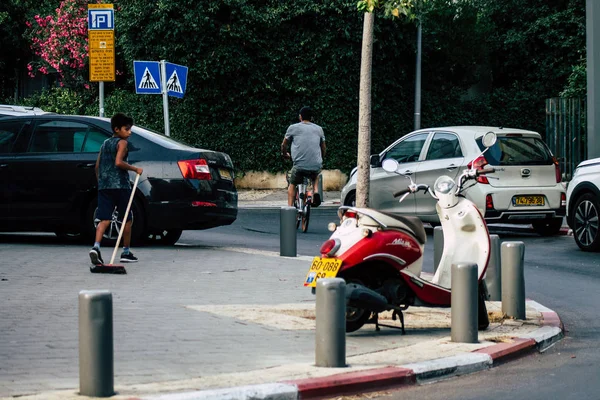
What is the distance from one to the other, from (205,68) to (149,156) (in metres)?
12.9

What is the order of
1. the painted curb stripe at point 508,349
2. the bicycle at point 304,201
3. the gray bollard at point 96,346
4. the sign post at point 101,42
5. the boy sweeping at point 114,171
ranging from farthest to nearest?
the sign post at point 101,42 < the bicycle at point 304,201 < the boy sweeping at point 114,171 < the painted curb stripe at point 508,349 < the gray bollard at point 96,346

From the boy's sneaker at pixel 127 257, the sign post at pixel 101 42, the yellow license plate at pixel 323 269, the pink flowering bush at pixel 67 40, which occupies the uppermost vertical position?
the pink flowering bush at pixel 67 40

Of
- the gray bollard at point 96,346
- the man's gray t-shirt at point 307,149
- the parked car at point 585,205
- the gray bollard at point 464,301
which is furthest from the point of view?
the man's gray t-shirt at point 307,149

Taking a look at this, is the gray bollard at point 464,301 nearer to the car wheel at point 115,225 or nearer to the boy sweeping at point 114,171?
the boy sweeping at point 114,171

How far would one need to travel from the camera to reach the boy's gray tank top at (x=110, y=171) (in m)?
11.5

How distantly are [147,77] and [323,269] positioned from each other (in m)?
12.0

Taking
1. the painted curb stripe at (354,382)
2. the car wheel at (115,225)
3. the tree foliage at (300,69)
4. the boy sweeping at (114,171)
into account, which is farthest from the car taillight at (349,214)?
the tree foliage at (300,69)

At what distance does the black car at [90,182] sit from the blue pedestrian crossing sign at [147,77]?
17.4 feet

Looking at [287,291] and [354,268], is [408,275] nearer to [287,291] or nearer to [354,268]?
[354,268]

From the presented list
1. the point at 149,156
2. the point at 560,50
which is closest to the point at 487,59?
the point at 560,50

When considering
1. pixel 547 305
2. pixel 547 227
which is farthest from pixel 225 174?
pixel 547 227

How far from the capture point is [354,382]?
6375 mm

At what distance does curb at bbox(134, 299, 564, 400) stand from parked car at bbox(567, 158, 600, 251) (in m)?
5.99

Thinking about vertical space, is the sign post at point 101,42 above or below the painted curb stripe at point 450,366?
above
